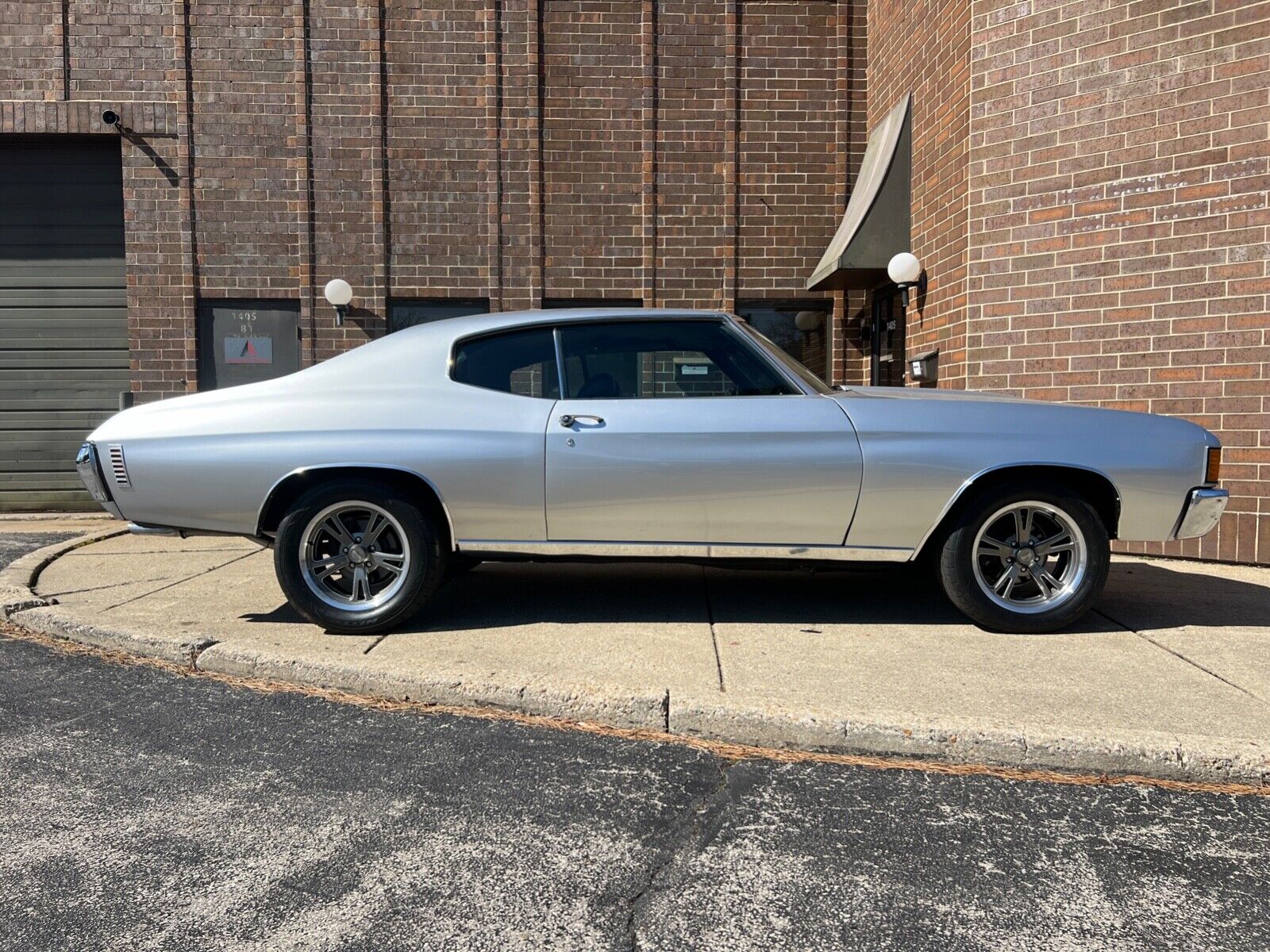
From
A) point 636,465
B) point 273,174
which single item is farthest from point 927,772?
point 273,174

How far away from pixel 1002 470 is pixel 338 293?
7.74m

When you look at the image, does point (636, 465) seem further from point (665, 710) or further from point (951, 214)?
point (951, 214)

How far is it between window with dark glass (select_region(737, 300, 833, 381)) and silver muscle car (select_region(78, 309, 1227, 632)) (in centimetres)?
624

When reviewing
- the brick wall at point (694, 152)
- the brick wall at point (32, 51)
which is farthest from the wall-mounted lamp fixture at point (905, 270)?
the brick wall at point (32, 51)

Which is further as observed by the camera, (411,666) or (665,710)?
(411,666)

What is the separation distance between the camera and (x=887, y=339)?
10.0m

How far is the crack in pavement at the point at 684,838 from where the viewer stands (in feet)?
7.39

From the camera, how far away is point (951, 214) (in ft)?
26.2

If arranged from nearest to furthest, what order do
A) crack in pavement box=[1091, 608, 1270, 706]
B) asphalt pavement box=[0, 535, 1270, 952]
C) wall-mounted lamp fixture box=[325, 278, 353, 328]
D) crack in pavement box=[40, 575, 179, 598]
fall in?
asphalt pavement box=[0, 535, 1270, 952] → crack in pavement box=[1091, 608, 1270, 706] → crack in pavement box=[40, 575, 179, 598] → wall-mounted lamp fixture box=[325, 278, 353, 328]

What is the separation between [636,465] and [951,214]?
4980mm

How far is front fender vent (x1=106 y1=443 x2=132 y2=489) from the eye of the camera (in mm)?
4473

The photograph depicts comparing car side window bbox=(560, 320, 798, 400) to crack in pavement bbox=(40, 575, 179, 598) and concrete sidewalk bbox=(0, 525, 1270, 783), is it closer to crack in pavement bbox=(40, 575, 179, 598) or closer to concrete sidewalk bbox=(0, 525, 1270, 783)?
concrete sidewalk bbox=(0, 525, 1270, 783)

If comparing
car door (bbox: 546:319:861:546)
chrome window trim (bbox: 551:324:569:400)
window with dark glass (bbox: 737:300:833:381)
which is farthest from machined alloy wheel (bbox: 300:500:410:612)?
window with dark glass (bbox: 737:300:833:381)

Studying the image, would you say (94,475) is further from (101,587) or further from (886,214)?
(886,214)
